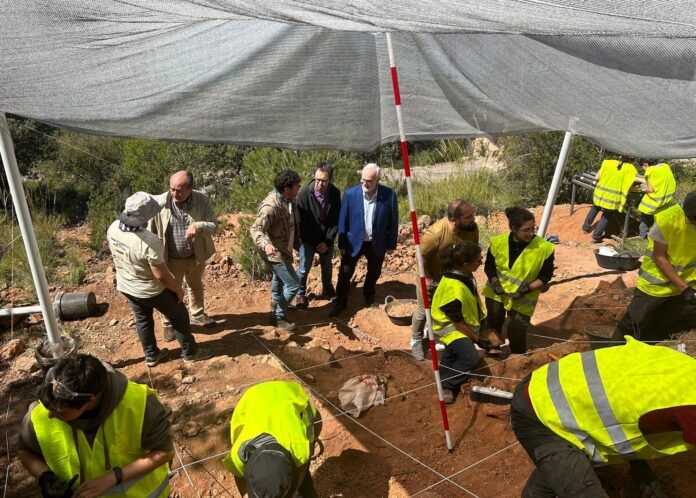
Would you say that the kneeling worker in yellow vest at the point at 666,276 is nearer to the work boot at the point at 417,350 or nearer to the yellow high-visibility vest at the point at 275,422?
the work boot at the point at 417,350

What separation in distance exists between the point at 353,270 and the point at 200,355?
1813 millimetres

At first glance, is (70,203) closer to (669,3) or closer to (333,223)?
(333,223)

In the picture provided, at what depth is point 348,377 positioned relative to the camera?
14.0 feet

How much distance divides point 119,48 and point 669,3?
2.61 metres

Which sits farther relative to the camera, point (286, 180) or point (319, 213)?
point (319, 213)

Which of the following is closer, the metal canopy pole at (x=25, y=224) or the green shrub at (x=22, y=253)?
the metal canopy pole at (x=25, y=224)

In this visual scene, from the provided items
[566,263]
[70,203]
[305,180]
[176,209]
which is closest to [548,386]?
[176,209]

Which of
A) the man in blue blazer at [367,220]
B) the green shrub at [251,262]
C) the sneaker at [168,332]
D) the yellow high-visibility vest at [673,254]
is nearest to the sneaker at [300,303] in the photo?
the man in blue blazer at [367,220]

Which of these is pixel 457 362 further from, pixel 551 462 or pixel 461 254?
pixel 551 462

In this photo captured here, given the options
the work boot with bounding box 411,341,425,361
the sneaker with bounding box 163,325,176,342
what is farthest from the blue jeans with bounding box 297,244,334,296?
the work boot with bounding box 411,341,425,361

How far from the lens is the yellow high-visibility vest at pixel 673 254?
3.50 m

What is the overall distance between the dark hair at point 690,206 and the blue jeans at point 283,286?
3196 millimetres

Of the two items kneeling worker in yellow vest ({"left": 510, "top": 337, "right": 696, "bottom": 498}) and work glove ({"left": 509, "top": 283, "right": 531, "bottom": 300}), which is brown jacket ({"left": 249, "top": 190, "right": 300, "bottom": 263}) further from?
kneeling worker in yellow vest ({"left": 510, "top": 337, "right": 696, "bottom": 498})

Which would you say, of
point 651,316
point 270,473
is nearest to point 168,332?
point 270,473
